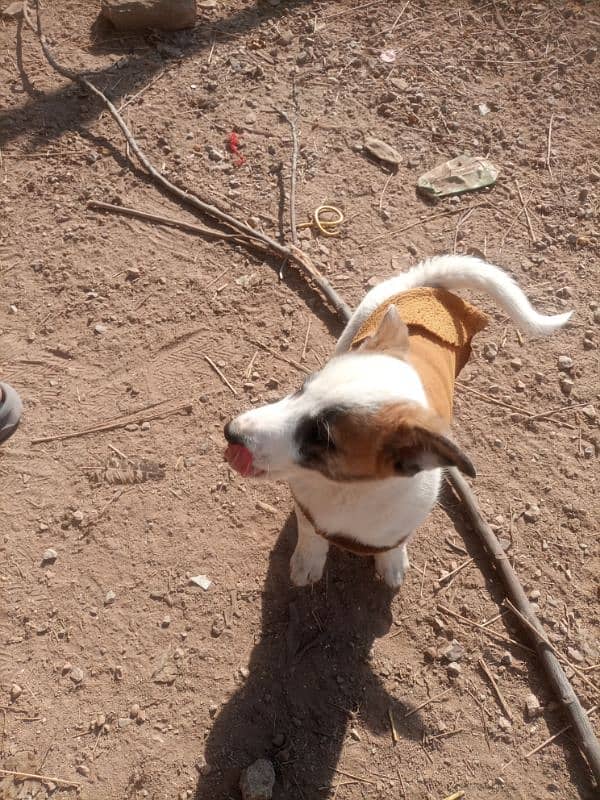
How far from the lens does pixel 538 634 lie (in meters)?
2.88

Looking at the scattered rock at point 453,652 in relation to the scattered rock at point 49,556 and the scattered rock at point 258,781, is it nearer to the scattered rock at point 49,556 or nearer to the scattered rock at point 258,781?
the scattered rock at point 258,781

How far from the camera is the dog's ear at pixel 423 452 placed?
5.97 ft

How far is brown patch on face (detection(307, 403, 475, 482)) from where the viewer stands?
1912 mm

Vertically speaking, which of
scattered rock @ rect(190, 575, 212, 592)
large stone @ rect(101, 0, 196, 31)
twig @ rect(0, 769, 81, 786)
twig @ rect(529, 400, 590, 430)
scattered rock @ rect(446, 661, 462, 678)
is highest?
large stone @ rect(101, 0, 196, 31)

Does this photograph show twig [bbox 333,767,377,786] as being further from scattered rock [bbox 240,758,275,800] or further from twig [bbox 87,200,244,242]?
twig [bbox 87,200,244,242]

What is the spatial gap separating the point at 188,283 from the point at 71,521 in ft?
5.34

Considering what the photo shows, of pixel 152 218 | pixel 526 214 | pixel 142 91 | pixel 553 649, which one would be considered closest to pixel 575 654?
pixel 553 649

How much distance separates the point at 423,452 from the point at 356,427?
237 mm

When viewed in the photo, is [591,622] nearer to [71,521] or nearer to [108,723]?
[108,723]

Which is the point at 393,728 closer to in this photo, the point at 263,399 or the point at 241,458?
the point at 241,458

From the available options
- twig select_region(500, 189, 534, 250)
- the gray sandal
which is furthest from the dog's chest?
twig select_region(500, 189, 534, 250)

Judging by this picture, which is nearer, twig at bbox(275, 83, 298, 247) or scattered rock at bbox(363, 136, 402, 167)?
twig at bbox(275, 83, 298, 247)

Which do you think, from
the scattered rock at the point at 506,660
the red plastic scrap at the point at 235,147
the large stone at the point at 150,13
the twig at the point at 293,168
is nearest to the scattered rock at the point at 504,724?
the scattered rock at the point at 506,660

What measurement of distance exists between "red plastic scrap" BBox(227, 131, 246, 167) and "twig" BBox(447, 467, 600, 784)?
2.66m
